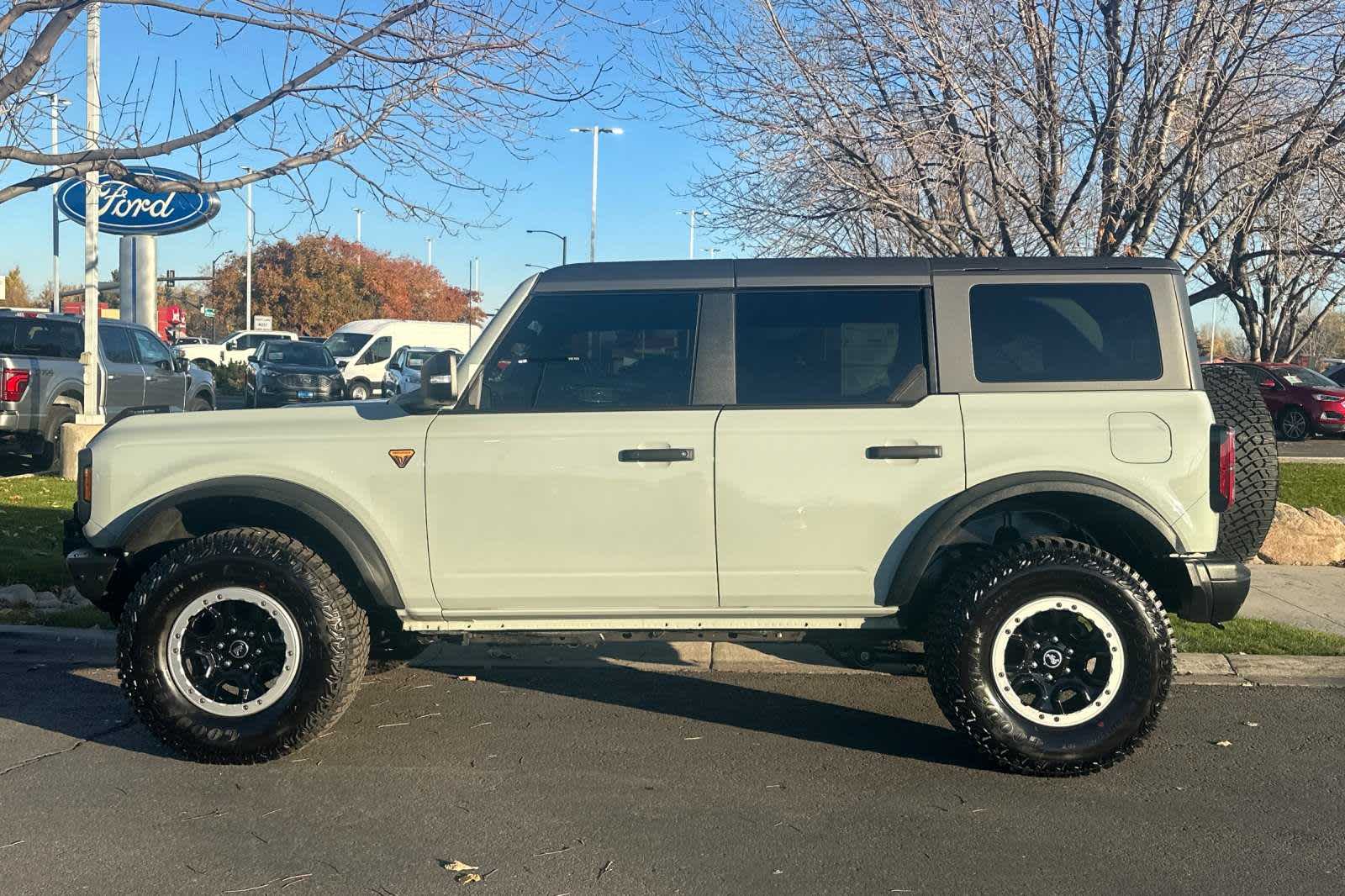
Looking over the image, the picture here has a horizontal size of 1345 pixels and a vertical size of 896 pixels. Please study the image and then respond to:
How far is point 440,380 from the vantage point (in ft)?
16.0

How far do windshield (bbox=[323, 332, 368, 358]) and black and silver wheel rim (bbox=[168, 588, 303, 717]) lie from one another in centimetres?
3206

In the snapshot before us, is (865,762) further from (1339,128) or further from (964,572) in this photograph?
(1339,128)

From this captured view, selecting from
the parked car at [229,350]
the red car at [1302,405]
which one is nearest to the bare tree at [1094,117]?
the red car at [1302,405]

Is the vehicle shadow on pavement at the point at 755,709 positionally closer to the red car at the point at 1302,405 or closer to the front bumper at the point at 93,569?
the front bumper at the point at 93,569

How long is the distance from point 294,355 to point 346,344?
23.1 feet

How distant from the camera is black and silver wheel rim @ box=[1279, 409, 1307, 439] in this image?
2472cm

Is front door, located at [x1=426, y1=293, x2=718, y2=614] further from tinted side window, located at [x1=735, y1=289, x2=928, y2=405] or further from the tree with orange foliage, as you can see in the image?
the tree with orange foliage

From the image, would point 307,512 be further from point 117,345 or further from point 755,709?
point 117,345

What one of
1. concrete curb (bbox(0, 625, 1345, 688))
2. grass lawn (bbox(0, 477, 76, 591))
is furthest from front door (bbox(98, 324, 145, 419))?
concrete curb (bbox(0, 625, 1345, 688))

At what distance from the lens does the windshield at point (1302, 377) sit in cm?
2495

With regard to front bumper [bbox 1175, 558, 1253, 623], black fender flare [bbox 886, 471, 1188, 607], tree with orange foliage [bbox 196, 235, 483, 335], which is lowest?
front bumper [bbox 1175, 558, 1253, 623]

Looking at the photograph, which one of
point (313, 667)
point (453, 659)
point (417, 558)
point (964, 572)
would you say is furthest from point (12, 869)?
point (964, 572)

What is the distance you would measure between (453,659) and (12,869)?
289cm

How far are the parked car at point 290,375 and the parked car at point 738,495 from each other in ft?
78.1
